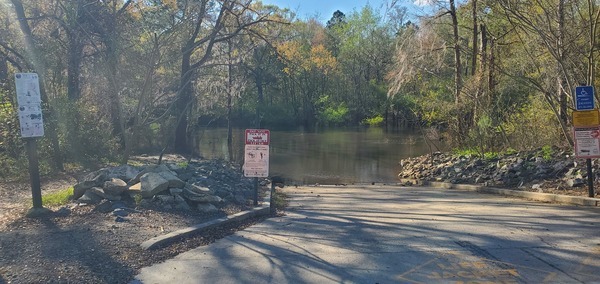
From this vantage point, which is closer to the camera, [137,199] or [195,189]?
[137,199]

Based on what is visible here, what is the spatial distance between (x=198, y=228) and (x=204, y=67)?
39.6 feet

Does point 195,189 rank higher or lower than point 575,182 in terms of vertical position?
higher

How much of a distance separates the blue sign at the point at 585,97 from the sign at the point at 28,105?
9845mm

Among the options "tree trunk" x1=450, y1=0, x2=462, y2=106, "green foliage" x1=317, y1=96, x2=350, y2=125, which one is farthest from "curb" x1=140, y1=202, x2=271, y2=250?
"green foliage" x1=317, y1=96, x2=350, y2=125

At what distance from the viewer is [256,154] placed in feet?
28.7

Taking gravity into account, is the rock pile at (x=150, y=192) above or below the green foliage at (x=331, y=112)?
below

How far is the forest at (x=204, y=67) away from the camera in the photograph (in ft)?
42.1

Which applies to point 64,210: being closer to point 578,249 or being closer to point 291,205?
point 291,205

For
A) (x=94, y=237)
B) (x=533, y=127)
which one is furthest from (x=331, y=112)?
(x=94, y=237)

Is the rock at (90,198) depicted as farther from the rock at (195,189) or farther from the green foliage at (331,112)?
the green foliage at (331,112)

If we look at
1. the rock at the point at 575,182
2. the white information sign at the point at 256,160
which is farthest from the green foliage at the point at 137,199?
the rock at the point at 575,182

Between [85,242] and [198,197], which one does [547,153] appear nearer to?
[198,197]

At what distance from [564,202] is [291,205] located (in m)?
5.91

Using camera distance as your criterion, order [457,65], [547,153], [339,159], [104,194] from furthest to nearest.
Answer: [339,159] < [457,65] < [547,153] < [104,194]
